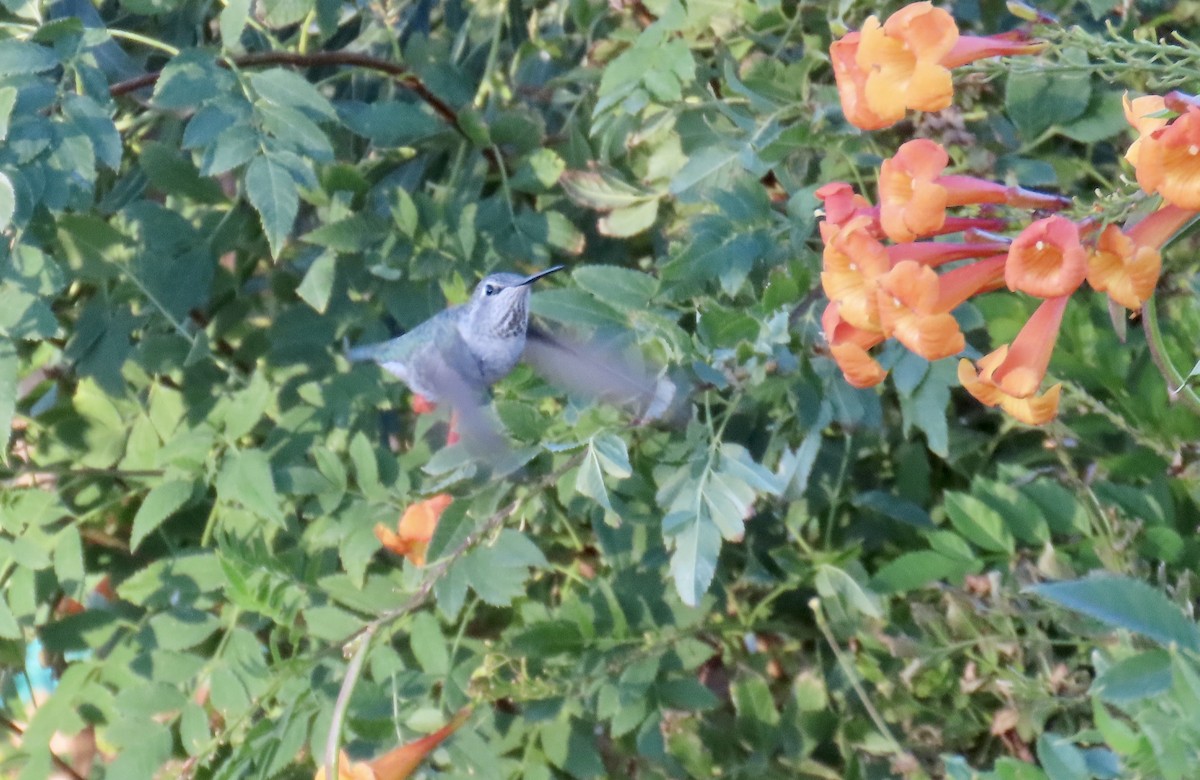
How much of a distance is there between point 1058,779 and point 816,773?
0.96m

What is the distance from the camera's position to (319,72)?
2.16 m

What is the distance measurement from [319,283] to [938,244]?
102cm

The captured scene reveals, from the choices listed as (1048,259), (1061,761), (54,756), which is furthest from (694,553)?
(54,756)

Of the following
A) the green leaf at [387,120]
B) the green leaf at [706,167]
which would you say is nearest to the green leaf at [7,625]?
the green leaf at [387,120]

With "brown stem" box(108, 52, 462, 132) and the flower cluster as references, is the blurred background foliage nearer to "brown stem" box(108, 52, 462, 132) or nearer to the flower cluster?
"brown stem" box(108, 52, 462, 132)

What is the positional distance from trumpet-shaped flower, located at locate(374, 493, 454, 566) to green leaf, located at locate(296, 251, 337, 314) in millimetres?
320

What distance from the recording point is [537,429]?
1.48 m

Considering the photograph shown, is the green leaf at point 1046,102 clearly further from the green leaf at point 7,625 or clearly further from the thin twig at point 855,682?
the green leaf at point 7,625

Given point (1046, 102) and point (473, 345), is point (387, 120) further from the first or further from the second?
point (1046, 102)

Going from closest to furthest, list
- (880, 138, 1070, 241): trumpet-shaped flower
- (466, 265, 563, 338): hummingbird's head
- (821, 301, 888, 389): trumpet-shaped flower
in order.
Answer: (880, 138, 1070, 241): trumpet-shaped flower
(821, 301, 888, 389): trumpet-shaped flower
(466, 265, 563, 338): hummingbird's head

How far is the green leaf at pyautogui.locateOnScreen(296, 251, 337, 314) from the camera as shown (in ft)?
5.90

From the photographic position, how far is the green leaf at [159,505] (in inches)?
70.7

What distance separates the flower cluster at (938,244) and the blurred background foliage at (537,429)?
12.6 inches

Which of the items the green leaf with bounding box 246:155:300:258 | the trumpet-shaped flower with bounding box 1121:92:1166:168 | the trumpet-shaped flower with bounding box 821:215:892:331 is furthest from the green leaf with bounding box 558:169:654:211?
the trumpet-shaped flower with bounding box 1121:92:1166:168
